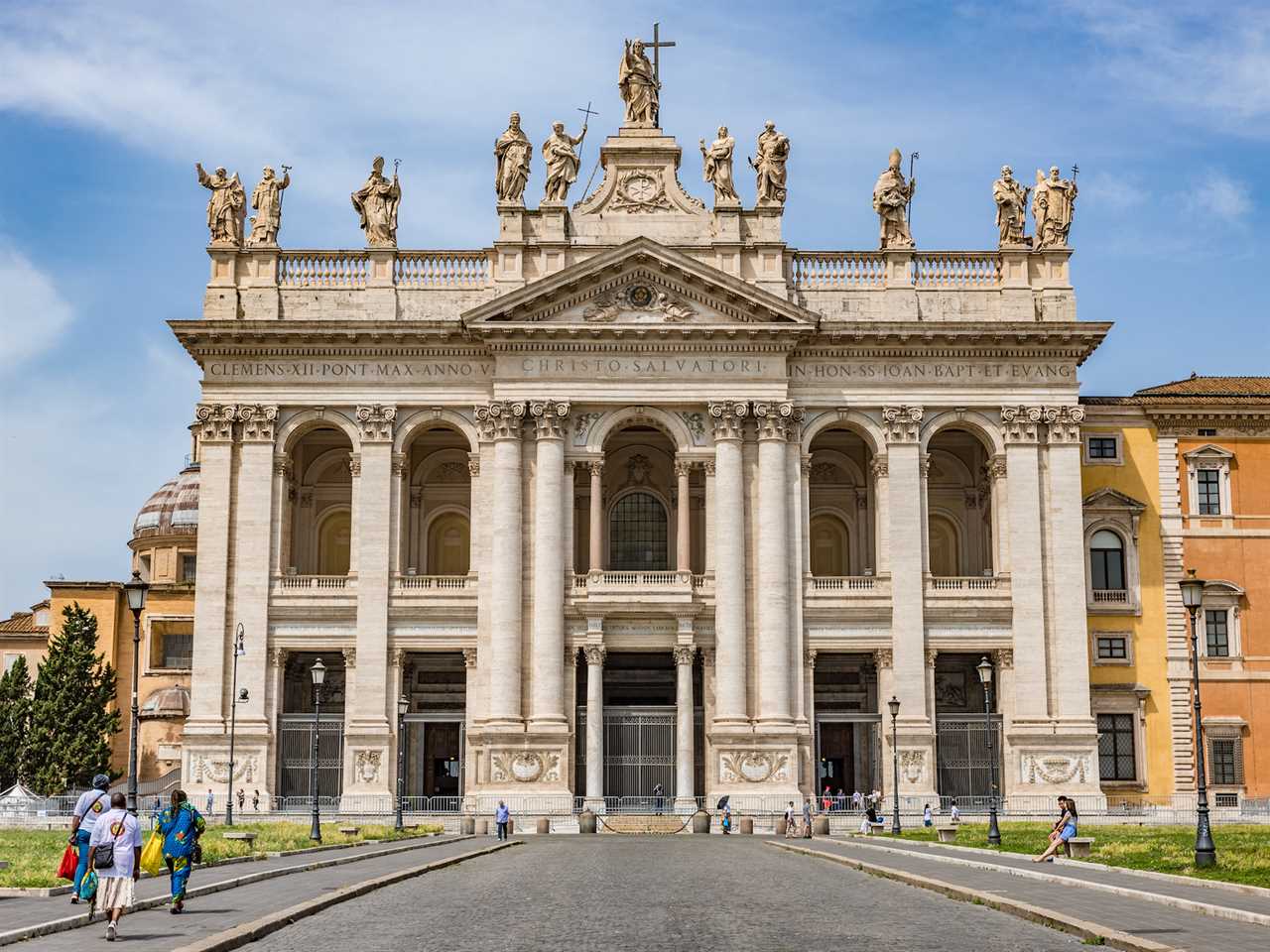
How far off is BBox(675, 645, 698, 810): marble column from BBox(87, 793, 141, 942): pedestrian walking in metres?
35.1

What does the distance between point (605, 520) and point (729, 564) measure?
577 centimetres

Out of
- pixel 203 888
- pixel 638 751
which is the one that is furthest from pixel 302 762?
pixel 203 888

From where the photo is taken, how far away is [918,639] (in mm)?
56094

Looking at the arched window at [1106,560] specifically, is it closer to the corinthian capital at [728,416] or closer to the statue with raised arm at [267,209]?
the corinthian capital at [728,416]

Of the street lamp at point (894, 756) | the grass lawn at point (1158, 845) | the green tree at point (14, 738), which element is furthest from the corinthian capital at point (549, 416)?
the green tree at point (14, 738)

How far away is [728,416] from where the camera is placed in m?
56.4

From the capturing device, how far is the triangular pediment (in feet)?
184

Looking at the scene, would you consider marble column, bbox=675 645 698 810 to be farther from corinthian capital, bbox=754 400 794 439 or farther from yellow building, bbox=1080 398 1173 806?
yellow building, bbox=1080 398 1173 806

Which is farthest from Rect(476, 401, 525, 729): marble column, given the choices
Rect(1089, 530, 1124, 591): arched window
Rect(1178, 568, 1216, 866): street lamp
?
Rect(1178, 568, 1216, 866): street lamp

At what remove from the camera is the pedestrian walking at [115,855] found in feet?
64.0

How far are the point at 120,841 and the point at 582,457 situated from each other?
3712cm

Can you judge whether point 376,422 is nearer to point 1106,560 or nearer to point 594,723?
point 594,723

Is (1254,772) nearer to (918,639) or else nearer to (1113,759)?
(1113,759)

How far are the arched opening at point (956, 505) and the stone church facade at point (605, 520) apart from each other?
10.4 ft
